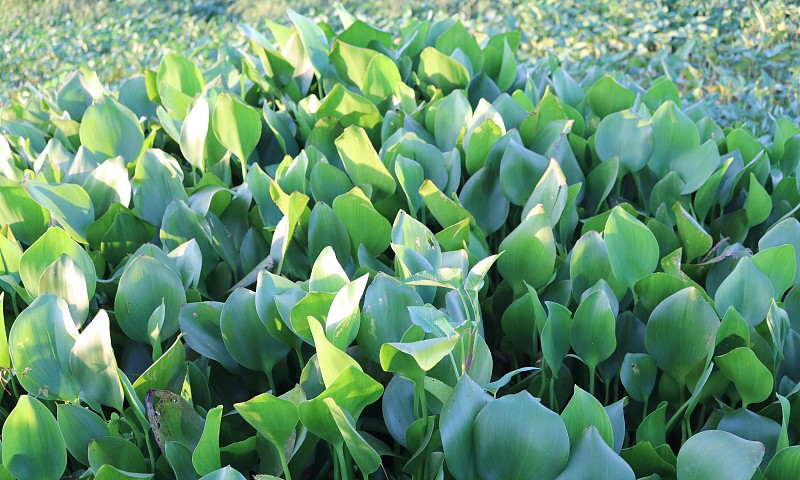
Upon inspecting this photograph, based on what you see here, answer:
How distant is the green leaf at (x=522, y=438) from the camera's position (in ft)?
3.35

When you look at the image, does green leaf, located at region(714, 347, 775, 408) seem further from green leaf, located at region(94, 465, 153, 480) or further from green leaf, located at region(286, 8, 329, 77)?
green leaf, located at region(286, 8, 329, 77)

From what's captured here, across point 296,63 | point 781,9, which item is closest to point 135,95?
point 296,63

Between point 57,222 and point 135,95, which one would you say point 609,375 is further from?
point 135,95

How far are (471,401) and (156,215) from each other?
938 millimetres

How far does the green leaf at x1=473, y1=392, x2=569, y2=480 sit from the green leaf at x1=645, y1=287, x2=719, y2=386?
1.05 feet

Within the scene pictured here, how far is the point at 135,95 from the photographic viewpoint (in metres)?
2.41

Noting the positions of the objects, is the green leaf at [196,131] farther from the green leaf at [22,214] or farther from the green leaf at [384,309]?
the green leaf at [384,309]

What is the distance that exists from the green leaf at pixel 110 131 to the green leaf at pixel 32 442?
1006mm

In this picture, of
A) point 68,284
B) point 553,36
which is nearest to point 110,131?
point 68,284

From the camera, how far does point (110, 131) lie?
1.98 meters

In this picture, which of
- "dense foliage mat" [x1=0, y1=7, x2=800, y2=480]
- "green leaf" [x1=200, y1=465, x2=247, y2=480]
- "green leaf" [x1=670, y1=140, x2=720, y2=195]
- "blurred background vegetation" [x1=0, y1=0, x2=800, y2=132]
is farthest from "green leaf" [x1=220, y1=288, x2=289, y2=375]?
"blurred background vegetation" [x1=0, y1=0, x2=800, y2=132]

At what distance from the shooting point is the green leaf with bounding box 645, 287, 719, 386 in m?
1.23

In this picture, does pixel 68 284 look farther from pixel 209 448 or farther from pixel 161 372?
pixel 209 448

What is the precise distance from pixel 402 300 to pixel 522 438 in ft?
0.94
